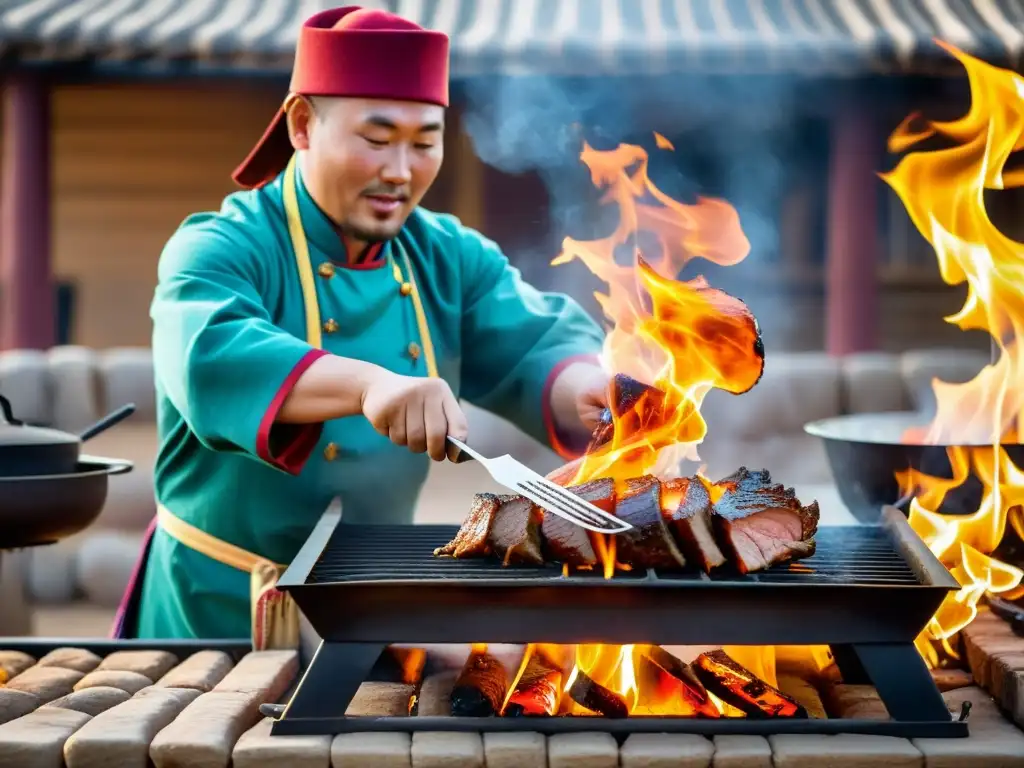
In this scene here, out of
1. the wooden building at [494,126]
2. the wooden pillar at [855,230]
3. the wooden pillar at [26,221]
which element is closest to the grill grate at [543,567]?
the wooden building at [494,126]

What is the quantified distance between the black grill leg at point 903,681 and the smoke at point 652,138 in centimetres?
668

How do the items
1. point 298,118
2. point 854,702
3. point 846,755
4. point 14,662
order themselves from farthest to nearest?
point 298,118, point 14,662, point 854,702, point 846,755

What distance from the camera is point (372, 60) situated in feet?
8.79

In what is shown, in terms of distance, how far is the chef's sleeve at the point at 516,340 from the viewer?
3.03 meters

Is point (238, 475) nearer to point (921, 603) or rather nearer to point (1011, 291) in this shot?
point (921, 603)

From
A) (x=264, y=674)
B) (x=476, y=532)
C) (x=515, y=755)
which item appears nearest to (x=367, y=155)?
(x=476, y=532)

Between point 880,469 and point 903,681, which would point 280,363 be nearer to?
point 903,681

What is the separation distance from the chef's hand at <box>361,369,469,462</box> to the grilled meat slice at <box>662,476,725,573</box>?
42cm

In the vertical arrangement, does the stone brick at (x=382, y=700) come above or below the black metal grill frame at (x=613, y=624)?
below

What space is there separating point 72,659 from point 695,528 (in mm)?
1371

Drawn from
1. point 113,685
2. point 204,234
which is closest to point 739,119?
point 204,234

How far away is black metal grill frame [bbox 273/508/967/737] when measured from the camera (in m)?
2.02

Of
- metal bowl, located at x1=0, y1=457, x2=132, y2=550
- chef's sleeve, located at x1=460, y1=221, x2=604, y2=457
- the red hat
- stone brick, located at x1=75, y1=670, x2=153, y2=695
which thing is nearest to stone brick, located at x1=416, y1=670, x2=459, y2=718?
stone brick, located at x1=75, y1=670, x2=153, y2=695

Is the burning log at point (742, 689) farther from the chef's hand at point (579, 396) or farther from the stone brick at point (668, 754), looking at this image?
the chef's hand at point (579, 396)
